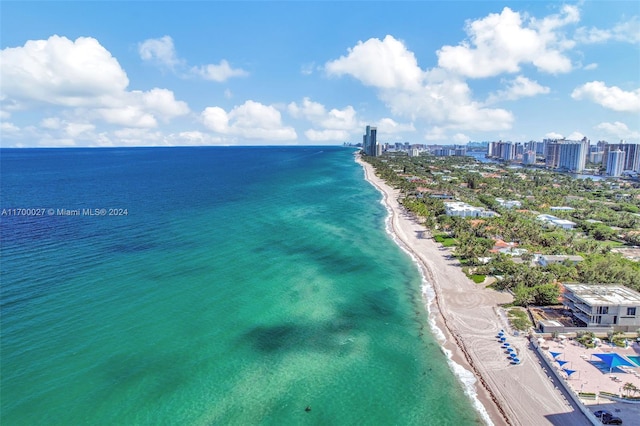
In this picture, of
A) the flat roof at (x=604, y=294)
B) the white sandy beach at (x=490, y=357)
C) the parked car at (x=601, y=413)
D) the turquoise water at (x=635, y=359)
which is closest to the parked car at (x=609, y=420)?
the parked car at (x=601, y=413)

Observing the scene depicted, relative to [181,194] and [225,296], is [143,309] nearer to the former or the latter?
[225,296]

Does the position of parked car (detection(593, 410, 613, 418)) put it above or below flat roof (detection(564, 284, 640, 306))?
below

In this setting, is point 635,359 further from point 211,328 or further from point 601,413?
point 211,328

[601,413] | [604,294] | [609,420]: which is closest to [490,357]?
[601,413]

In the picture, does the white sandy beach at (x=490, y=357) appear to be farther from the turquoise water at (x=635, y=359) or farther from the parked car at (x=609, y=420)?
the turquoise water at (x=635, y=359)

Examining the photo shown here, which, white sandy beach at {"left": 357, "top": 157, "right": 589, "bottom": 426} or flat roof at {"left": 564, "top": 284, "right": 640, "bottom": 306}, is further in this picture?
flat roof at {"left": 564, "top": 284, "right": 640, "bottom": 306}

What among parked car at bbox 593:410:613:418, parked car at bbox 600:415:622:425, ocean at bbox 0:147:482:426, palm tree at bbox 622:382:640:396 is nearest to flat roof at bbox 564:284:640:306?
palm tree at bbox 622:382:640:396

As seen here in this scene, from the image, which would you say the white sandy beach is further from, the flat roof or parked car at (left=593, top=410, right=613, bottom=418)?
the flat roof
